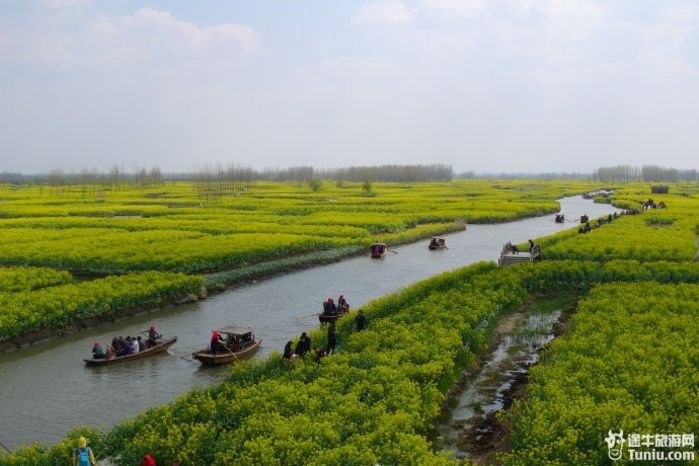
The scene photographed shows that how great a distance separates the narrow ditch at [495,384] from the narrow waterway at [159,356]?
860 cm

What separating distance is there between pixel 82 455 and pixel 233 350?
9.77 m

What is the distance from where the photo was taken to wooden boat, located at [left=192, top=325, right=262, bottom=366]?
22172 millimetres

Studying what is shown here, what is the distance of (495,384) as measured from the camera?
794 inches

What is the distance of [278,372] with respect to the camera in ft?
62.0

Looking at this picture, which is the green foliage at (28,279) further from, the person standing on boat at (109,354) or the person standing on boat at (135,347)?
the person standing on boat at (135,347)

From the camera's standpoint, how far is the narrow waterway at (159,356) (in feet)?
60.4

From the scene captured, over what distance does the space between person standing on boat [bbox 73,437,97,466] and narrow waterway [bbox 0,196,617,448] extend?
3.50 metres

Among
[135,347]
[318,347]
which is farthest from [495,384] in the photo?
[135,347]

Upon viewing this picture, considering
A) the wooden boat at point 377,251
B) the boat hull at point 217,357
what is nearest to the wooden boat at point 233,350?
the boat hull at point 217,357

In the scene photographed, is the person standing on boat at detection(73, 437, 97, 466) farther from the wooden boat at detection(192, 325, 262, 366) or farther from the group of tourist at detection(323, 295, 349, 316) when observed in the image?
the group of tourist at detection(323, 295, 349, 316)

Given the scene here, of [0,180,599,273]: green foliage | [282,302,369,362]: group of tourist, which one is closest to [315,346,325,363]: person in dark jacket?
[282,302,369,362]: group of tourist

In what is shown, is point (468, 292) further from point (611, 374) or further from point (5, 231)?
point (5, 231)

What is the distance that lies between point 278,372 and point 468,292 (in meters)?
13.5

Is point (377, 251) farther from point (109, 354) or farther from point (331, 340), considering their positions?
point (109, 354)
